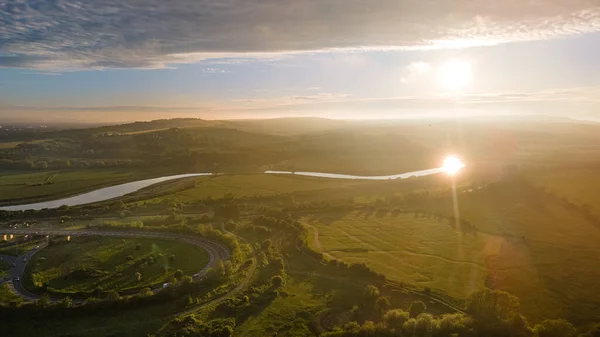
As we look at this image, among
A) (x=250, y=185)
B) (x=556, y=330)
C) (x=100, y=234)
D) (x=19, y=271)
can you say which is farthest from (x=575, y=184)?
(x=19, y=271)

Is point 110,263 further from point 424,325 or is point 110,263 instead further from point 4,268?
point 424,325

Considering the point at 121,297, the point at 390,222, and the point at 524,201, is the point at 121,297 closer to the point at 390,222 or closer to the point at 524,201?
the point at 390,222

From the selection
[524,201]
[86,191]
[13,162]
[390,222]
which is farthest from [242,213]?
[13,162]

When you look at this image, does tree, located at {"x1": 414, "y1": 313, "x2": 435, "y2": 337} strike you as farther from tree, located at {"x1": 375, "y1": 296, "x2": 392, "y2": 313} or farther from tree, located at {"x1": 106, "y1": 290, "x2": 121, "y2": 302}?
tree, located at {"x1": 106, "y1": 290, "x2": 121, "y2": 302}

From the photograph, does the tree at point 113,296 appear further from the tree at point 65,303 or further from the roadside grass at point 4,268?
the roadside grass at point 4,268

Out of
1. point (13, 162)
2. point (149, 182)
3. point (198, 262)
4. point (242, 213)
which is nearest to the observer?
point (198, 262)

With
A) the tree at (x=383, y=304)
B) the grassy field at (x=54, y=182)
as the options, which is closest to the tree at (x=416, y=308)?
the tree at (x=383, y=304)
